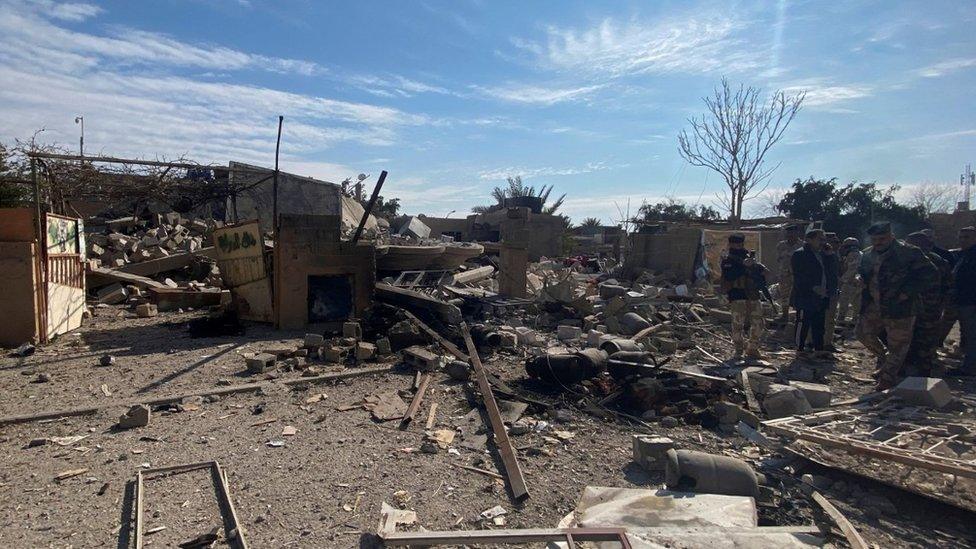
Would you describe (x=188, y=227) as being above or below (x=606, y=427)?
above

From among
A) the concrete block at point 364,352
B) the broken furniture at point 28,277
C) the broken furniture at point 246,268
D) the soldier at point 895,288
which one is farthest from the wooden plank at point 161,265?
the soldier at point 895,288

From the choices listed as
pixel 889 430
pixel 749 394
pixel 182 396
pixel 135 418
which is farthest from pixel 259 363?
pixel 889 430

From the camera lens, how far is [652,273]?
17.3m

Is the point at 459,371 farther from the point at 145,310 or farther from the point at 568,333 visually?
the point at 145,310

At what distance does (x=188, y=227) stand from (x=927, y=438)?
51.9 ft

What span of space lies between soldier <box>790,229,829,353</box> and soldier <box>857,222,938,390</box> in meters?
1.28

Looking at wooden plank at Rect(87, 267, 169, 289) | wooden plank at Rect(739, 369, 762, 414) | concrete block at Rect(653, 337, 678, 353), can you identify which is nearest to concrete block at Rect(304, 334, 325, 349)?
concrete block at Rect(653, 337, 678, 353)

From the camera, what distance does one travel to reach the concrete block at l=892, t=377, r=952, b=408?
17.4 feet

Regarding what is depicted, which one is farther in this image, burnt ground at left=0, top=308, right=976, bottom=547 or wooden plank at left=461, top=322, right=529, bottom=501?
wooden plank at left=461, top=322, right=529, bottom=501

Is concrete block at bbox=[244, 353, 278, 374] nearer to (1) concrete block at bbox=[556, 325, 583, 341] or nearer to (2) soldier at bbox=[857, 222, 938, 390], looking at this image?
(1) concrete block at bbox=[556, 325, 583, 341]

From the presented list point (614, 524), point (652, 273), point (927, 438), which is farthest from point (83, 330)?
point (652, 273)

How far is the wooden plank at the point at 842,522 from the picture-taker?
3.31m

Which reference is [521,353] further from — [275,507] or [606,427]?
[275,507]

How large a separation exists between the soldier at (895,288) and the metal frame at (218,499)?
267 inches
